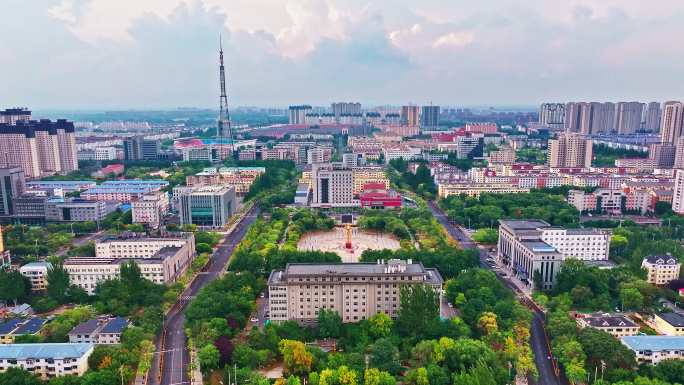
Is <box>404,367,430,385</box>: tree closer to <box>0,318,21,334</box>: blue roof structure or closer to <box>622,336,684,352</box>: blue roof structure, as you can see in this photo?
<box>622,336,684,352</box>: blue roof structure

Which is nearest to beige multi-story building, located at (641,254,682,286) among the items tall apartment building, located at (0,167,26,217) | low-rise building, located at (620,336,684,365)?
low-rise building, located at (620,336,684,365)

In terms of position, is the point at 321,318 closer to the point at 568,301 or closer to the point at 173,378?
the point at 173,378

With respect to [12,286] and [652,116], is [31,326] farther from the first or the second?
[652,116]

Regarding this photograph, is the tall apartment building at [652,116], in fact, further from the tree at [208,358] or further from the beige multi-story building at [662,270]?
the tree at [208,358]

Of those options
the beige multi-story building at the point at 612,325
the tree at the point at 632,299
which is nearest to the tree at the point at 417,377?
the beige multi-story building at the point at 612,325

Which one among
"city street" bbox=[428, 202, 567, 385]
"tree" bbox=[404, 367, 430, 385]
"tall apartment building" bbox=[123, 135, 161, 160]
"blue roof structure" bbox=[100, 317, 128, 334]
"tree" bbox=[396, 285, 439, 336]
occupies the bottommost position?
"city street" bbox=[428, 202, 567, 385]

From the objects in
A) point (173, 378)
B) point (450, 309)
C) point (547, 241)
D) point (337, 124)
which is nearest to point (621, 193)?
point (547, 241)
